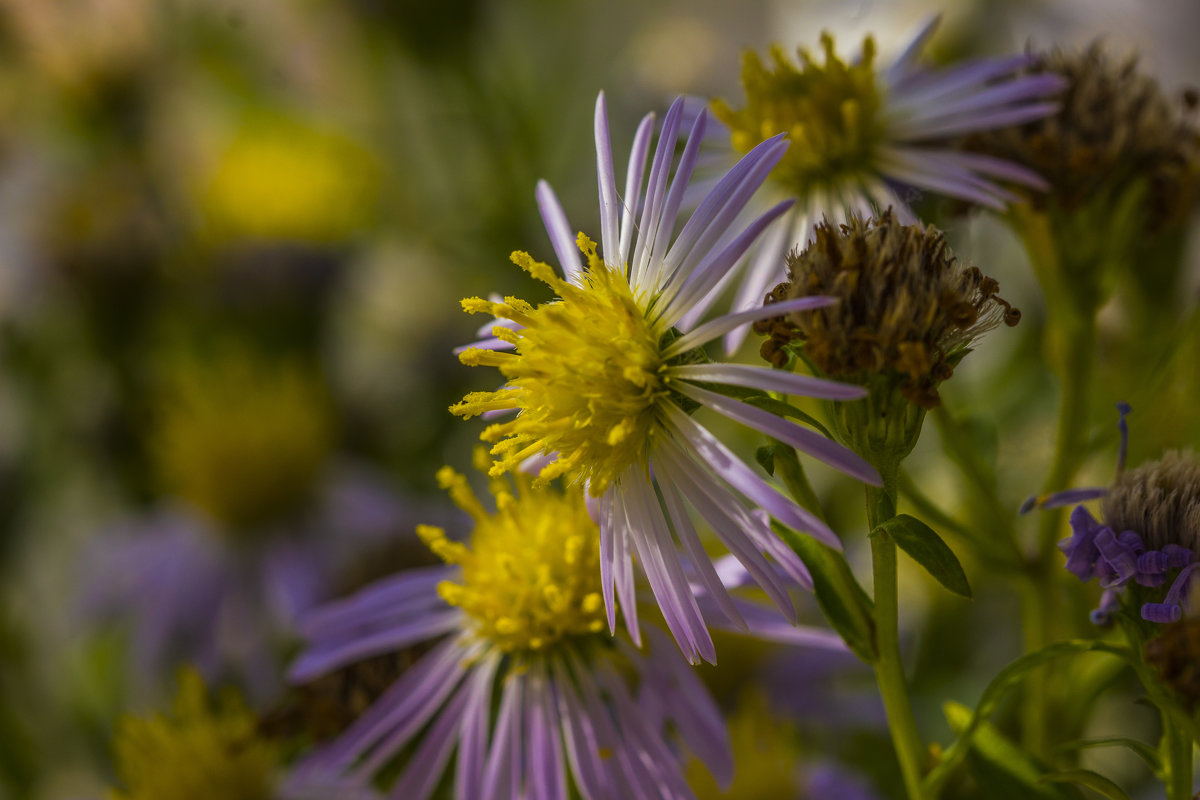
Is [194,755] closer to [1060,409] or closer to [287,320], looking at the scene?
[1060,409]

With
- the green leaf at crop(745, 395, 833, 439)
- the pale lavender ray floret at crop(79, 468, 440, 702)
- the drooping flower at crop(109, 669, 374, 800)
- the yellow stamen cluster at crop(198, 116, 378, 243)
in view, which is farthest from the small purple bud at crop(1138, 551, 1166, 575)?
the yellow stamen cluster at crop(198, 116, 378, 243)

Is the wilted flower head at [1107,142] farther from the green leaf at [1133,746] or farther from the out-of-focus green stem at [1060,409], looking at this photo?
the green leaf at [1133,746]

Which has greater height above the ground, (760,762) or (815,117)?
(815,117)

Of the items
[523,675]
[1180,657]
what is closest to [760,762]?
[523,675]

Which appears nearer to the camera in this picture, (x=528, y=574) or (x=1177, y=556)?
(x=1177, y=556)

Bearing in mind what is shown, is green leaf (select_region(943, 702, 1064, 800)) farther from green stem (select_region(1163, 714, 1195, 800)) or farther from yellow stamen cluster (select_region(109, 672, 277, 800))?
yellow stamen cluster (select_region(109, 672, 277, 800))

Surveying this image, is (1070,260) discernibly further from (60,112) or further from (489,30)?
(60,112)

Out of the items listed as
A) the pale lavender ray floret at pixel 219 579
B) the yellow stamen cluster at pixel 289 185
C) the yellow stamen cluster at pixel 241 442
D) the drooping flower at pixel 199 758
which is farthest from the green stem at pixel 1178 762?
the yellow stamen cluster at pixel 289 185
